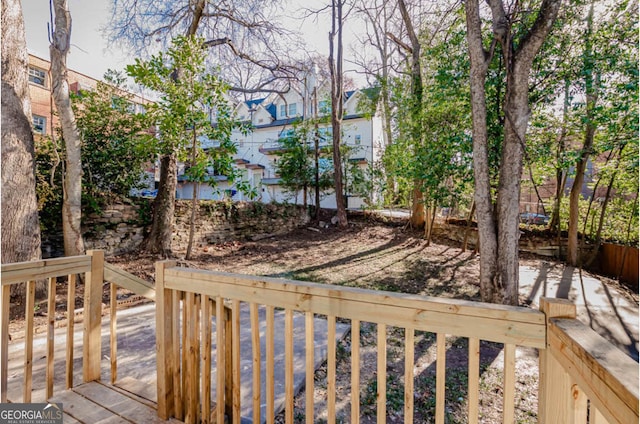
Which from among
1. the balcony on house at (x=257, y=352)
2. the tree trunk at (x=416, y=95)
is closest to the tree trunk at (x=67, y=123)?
the balcony on house at (x=257, y=352)

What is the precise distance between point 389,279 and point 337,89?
693 centimetres

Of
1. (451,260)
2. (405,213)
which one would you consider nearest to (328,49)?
(405,213)

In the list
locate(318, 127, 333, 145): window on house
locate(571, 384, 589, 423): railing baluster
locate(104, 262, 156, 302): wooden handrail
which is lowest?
locate(571, 384, 589, 423): railing baluster

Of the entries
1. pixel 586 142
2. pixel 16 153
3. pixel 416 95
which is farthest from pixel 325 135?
pixel 16 153

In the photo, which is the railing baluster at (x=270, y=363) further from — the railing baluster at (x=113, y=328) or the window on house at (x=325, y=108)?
the window on house at (x=325, y=108)

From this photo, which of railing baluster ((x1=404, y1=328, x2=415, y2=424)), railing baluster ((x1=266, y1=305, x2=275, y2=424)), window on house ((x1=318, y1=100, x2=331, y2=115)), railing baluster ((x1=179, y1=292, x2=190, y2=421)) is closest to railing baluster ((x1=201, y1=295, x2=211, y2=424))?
railing baluster ((x1=179, y1=292, x2=190, y2=421))

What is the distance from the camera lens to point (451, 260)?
703cm

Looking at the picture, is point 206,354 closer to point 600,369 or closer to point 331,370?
point 331,370

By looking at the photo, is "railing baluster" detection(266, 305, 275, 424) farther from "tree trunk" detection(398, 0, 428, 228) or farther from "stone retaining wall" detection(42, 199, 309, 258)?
"tree trunk" detection(398, 0, 428, 228)

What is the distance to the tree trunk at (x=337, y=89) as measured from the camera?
9.48 metres

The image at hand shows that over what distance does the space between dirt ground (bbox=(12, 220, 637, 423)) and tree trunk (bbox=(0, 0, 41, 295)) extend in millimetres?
859

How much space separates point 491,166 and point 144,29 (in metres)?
7.42

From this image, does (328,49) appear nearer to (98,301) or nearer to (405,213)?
(405,213)

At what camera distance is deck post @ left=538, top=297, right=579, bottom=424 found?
3.07 feet
